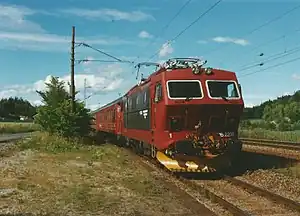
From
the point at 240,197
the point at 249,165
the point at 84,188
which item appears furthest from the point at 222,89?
the point at 84,188

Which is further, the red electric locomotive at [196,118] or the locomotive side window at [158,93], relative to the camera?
the locomotive side window at [158,93]

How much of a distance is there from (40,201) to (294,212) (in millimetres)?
5195

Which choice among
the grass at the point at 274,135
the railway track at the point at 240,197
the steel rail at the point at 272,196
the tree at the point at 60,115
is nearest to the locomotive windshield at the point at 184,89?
the railway track at the point at 240,197

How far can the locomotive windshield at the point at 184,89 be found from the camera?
14.4 metres

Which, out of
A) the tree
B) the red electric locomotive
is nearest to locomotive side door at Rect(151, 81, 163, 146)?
the red electric locomotive

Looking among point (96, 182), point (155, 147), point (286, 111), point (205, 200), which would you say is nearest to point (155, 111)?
point (155, 147)

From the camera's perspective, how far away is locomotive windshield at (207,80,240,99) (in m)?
14.7

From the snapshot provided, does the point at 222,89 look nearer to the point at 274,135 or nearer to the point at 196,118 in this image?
the point at 196,118

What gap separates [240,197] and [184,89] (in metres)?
4.60

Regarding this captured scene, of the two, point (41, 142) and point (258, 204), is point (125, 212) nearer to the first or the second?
point (258, 204)

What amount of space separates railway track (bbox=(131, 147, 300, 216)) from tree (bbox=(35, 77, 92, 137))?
1595 cm

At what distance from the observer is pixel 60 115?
29.4 m

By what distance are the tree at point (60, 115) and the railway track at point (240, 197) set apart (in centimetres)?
1595

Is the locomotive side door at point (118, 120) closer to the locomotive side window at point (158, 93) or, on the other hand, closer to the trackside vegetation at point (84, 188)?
the trackside vegetation at point (84, 188)
